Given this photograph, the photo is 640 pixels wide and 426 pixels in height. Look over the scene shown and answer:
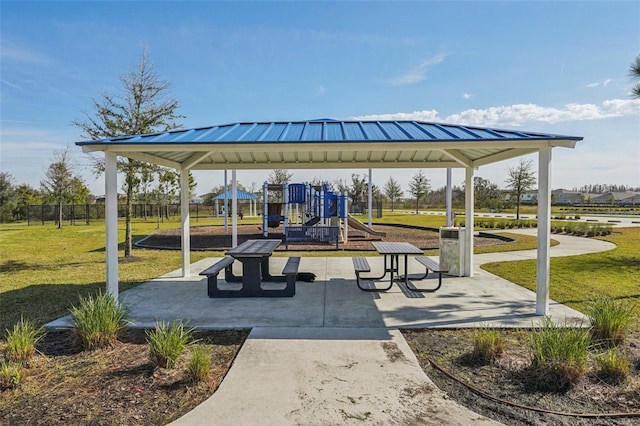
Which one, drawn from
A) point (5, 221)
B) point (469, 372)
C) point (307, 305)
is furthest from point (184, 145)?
point (5, 221)

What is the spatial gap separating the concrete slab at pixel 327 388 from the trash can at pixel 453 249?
4.51m

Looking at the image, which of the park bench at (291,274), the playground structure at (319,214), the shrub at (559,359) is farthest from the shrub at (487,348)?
the playground structure at (319,214)

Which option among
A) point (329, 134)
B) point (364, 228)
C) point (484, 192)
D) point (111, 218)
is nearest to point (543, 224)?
point (329, 134)

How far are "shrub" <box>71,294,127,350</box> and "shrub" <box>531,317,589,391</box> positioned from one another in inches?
178

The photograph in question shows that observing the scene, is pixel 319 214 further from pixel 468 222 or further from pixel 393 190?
pixel 393 190

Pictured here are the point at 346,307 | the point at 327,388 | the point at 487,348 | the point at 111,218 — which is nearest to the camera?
the point at 327,388

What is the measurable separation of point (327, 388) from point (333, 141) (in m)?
3.35

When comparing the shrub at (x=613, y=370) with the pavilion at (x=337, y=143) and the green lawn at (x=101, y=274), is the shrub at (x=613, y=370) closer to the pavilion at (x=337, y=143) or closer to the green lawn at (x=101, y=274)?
the pavilion at (x=337, y=143)

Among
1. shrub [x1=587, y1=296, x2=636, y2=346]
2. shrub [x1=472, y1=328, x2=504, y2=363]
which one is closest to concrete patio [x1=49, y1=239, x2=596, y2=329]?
shrub [x1=587, y1=296, x2=636, y2=346]

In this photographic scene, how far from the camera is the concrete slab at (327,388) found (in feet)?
9.68

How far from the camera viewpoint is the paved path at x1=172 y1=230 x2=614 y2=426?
2951 millimetres

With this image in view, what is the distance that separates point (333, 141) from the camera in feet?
18.2

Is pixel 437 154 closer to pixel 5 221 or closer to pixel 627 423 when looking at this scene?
pixel 627 423

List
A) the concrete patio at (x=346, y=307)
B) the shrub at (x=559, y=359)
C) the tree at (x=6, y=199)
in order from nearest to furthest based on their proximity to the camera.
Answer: the shrub at (x=559, y=359), the concrete patio at (x=346, y=307), the tree at (x=6, y=199)
